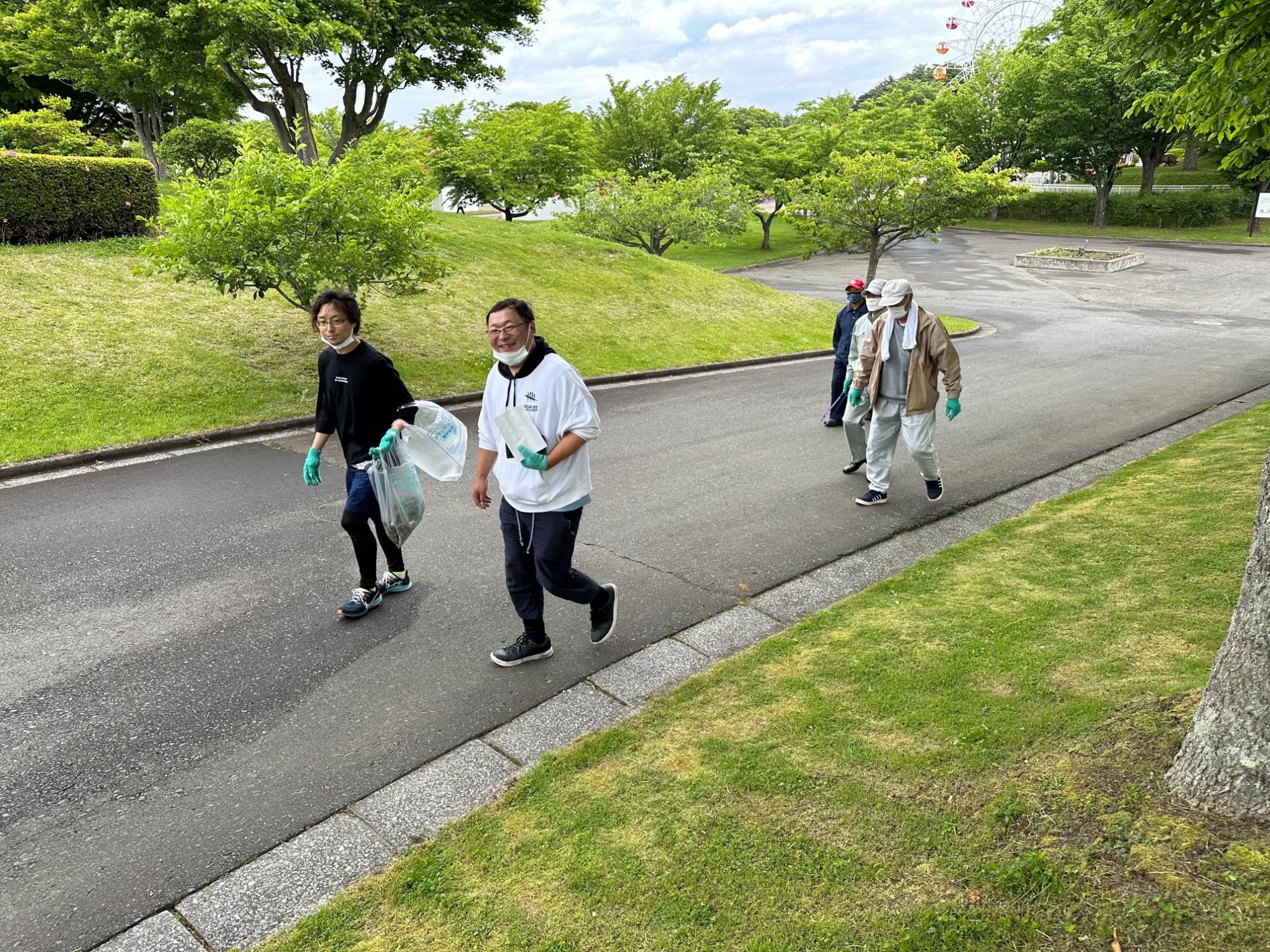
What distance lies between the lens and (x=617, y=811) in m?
3.19

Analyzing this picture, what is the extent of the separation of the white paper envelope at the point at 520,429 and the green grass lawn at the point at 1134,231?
3675cm

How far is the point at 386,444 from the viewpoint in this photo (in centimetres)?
471

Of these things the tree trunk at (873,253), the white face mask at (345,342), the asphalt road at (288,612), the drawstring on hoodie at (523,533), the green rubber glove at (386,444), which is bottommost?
the asphalt road at (288,612)

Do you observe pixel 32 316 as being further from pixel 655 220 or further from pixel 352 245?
pixel 655 220

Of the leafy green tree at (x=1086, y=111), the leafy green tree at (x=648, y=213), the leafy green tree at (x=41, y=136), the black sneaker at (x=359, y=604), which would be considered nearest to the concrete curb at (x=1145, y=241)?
the leafy green tree at (x=1086, y=111)

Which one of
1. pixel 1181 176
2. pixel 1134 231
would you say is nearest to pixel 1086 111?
pixel 1134 231

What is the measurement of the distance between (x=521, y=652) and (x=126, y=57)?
16022 mm

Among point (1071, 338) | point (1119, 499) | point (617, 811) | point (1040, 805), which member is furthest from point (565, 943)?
point (1071, 338)

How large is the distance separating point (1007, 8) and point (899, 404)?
79.1 metres

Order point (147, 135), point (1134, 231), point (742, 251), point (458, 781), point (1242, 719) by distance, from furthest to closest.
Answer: point (1134, 231), point (742, 251), point (147, 135), point (458, 781), point (1242, 719)

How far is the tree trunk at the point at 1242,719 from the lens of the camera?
8.41 feet

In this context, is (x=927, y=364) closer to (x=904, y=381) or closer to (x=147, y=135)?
(x=904, y=381)

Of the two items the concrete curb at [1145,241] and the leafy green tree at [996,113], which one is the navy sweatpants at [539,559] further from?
the leafy green tree at [996,113]

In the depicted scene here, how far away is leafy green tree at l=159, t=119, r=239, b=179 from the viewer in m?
21.8
